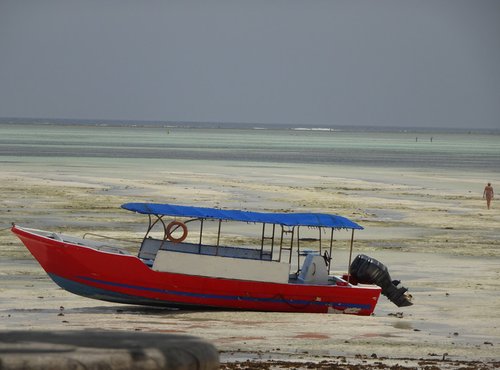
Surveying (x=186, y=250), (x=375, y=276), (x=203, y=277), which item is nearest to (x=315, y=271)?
(x=375, y=276)

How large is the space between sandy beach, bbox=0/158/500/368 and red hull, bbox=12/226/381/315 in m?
0.35

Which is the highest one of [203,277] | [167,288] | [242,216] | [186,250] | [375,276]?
[242,216]

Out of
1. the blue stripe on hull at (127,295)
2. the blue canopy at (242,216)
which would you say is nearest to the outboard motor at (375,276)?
the blue stripe on hull at (127,295)

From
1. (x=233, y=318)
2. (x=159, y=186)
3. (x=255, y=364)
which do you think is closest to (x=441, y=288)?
(x=233, y=318)

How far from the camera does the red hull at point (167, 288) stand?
22516 millimetres

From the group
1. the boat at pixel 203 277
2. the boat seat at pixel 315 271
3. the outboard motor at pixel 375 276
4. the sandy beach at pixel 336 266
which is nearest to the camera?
the sandy beach at pixel 336 266

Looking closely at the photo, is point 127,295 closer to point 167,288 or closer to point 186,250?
point 167,288

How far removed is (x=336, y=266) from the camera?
1151 inches

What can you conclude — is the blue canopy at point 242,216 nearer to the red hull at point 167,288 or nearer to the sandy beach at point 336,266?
the red hull at point 167,288

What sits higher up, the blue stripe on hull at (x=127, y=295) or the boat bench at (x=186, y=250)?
the boat bench at (x=186, y=250)

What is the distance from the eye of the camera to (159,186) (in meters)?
58.0

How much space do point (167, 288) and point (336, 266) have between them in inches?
302

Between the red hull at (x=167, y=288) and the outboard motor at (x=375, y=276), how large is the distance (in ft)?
1.16

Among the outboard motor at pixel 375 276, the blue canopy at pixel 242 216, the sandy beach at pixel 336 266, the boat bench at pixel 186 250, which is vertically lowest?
the sandy beach at pixel 336 266
